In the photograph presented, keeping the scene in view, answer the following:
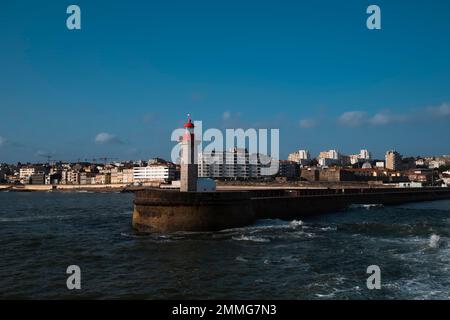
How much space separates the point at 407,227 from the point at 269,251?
52.3 feet

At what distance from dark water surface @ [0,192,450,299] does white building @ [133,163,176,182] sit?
490ft

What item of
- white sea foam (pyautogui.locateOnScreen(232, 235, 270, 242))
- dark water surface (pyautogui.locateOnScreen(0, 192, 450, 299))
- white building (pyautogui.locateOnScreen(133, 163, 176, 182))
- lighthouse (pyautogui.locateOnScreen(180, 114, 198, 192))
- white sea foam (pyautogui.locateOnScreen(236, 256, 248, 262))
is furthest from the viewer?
white building (pyautogui.locateOnScreen(133, 163, 176, 182))

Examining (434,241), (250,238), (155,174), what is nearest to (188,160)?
(250,238)

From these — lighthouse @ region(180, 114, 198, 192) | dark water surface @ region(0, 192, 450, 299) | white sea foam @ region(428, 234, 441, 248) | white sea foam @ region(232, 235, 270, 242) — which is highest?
lighthouse @ region(180, 114, 198, 192)

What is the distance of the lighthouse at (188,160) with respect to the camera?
1291 inches

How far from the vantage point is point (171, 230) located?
30.8 meters

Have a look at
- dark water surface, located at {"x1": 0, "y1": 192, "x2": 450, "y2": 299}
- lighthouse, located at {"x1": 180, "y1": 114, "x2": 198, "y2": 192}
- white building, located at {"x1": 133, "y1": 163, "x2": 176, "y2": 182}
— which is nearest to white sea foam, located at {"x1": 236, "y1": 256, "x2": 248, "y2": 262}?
dark water surface, located at {"x1": 0, "y1": 192, "x2": 450, "y2": 299}

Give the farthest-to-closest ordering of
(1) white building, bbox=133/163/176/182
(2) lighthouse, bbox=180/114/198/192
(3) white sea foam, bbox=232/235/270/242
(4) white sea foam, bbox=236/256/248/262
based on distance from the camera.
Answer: (1) white building, bbox=133/163/176/182, (2) lighthouse, bbox=180/114/198/192, (3) white sea foam, bbox=232/235/270/242, (4) white sea foam, bbox=236/256/248/262

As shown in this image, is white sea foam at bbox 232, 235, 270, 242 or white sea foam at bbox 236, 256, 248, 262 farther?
white sea foam at bbox 232, 235, 270, 242

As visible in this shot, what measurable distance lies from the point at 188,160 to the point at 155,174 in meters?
154

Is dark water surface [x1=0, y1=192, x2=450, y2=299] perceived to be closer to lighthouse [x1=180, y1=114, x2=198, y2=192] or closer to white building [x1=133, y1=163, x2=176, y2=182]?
lighthouse [x1=180, y1=114, x2=198, y2=192]

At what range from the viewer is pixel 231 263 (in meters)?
20.1

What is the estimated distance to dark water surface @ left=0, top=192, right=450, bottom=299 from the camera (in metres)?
15.4

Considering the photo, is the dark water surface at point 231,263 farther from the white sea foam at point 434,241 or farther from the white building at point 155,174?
the white building at point 155,174
